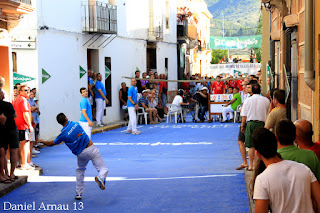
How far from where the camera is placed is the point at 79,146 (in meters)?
10.1

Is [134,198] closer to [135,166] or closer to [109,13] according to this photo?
[135,166]

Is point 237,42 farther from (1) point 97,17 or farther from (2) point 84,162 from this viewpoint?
(2) point 84,162

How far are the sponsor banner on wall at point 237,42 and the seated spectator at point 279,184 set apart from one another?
38377 millimetres

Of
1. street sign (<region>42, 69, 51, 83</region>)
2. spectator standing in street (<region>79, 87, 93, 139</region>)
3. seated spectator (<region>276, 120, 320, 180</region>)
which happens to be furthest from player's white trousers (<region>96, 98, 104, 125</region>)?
seated spectator (<region>276, 120, 320, 180</region>)

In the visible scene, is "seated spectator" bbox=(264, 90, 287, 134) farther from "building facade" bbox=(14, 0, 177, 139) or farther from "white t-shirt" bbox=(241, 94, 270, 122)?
"building facade" bbox=(14, 0, 177, 139)

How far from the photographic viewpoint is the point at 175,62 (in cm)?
4066

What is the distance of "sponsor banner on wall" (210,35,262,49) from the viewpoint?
43438mm

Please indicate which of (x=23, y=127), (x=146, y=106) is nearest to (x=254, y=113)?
(x=23, y=127)

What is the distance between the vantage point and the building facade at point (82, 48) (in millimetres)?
20328

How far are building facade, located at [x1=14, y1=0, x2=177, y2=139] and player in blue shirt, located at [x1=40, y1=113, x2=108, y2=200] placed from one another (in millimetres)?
10293

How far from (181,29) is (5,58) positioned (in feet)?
91.1

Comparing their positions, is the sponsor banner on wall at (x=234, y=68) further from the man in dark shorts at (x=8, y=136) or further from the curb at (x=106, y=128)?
the man in dark shorts at (x=8, y=136)

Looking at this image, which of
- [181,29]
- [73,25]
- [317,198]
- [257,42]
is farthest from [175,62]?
[317,198]

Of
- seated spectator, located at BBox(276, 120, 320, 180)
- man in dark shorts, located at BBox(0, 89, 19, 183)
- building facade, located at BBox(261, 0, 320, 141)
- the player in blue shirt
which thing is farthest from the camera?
man in dark shorts, located at BBox(0, 89, 19, 183)
